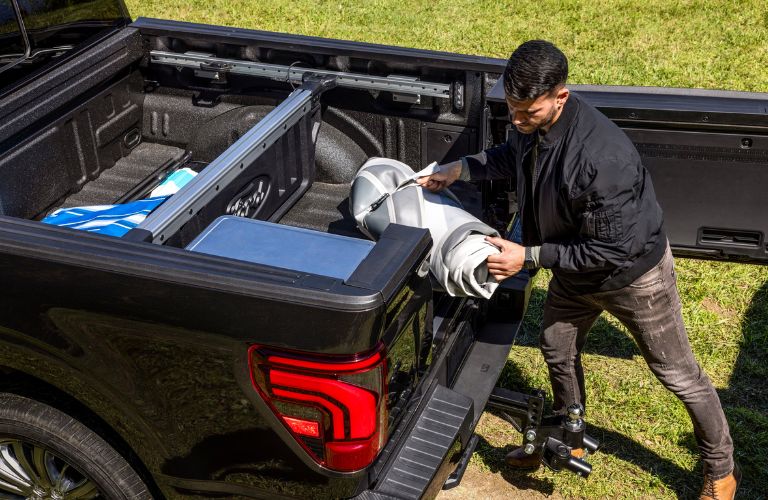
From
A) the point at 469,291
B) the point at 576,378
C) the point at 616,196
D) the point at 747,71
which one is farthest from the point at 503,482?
the point at 747,71

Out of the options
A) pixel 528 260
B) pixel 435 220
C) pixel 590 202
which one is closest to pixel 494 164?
pixel 435 220

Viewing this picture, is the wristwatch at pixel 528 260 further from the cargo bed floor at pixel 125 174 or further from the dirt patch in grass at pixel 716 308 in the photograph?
the dirt patch in grass at pixel 716 308

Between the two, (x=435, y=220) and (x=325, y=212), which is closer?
(x=435, y=220)

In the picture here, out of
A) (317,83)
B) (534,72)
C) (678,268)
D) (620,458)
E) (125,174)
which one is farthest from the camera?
(678,268)

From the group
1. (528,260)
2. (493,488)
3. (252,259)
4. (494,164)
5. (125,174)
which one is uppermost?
(252,259)

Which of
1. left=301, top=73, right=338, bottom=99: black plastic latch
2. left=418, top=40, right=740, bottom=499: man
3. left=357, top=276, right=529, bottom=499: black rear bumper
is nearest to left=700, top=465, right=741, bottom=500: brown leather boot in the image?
left=418, top=40, right=740, bottom=499: man

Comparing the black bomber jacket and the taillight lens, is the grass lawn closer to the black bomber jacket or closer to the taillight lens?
the black bomber jacket

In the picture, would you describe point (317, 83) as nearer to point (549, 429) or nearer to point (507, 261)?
point (507, 261)

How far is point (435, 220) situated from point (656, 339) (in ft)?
2.91

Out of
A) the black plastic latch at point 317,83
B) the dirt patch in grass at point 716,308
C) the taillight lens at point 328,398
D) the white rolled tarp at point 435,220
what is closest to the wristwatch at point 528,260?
the white rolled tarp at point 435,220

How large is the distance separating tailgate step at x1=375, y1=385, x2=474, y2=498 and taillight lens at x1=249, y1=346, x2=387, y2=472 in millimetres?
193

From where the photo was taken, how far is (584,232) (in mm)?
2930

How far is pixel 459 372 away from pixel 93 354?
4.39 feet

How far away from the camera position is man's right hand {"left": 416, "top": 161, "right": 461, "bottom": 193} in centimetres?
346
